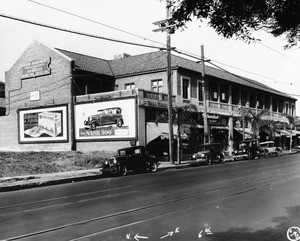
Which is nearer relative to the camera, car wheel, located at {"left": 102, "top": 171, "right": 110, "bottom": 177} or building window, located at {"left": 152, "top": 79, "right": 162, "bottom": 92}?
car wheel, located at {"left": 102, "top": 171, "right": 110, "bottom": 177}

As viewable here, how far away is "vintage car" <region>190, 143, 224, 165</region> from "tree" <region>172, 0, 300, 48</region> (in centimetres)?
1953

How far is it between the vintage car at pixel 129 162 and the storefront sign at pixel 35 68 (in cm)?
1629

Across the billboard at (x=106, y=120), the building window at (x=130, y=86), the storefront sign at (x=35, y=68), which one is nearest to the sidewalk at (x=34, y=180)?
the billboard at (x=106, y=120)

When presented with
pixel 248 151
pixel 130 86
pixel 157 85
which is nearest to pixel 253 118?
pixel 248 151

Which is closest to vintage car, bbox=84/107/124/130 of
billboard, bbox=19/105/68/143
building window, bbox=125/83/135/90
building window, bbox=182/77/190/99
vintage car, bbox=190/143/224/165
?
billboard, bbox=19/105/68/143

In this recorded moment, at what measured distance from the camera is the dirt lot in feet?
61.6

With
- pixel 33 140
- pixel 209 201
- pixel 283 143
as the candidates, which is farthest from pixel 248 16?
pixel 283 143

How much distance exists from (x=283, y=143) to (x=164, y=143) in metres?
29.0

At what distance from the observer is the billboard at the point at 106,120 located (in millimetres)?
25859

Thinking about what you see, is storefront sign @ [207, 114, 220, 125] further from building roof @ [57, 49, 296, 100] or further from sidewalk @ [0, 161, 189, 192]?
sidewalk @ [0, 161, 189, 192]

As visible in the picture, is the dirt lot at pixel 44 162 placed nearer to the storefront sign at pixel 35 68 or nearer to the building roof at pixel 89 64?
the building roof at pixel 89 64

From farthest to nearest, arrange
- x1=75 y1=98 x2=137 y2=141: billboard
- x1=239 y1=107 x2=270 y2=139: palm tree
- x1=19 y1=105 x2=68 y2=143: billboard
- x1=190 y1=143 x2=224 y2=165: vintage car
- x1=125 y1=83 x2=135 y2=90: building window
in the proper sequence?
1. x1=239 y1=107 x2=270 y2=139: palm tree
2. x1=125 y1=83 x2=135 y2=90: building window
3. x1=19 y1=105 x2=68 y2=143: billboard
4. x1=75 y1=98 x2=137 y2=141: billboard
5. x1=190 y1=143 x2=224 y2=165: vintage car

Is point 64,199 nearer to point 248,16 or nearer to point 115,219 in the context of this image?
point 115,219

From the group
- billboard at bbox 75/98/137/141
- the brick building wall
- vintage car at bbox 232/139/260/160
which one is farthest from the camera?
the brick building wall
